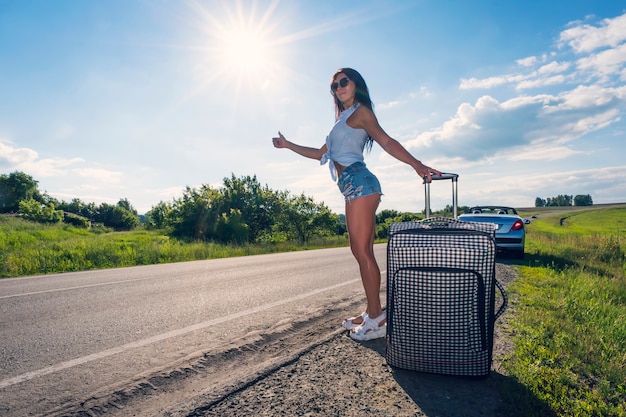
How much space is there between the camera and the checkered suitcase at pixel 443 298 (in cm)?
234

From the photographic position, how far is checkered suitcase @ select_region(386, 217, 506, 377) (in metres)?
2.34

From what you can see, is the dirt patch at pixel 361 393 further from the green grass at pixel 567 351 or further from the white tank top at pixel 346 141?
the white tank top at pixel 346 141

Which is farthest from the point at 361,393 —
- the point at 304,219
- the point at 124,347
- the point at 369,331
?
the point at 304,219

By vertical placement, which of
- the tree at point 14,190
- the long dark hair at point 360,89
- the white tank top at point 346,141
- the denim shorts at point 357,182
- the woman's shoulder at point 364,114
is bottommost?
the denim shorts at point 357,182

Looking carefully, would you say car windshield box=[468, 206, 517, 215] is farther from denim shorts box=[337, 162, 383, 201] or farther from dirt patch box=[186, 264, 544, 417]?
dirt patch box=[186, 264, 544, 417]

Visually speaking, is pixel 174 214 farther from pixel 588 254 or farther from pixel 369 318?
pixel 369 318

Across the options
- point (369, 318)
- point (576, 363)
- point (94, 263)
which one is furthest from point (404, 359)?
point (94, 263)

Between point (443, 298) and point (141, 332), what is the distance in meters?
2.74

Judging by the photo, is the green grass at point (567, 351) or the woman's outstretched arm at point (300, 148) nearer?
the green grass at point (567, 351)

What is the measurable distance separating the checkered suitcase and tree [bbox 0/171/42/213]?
84712mm

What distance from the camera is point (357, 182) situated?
3.07m

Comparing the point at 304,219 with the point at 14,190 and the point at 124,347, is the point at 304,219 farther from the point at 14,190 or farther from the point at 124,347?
the point at 14,190

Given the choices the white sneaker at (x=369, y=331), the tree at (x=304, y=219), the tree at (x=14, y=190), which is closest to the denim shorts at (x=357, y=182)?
the white sneaker at (x=369, y=331)

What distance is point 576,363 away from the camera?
8.60ft
